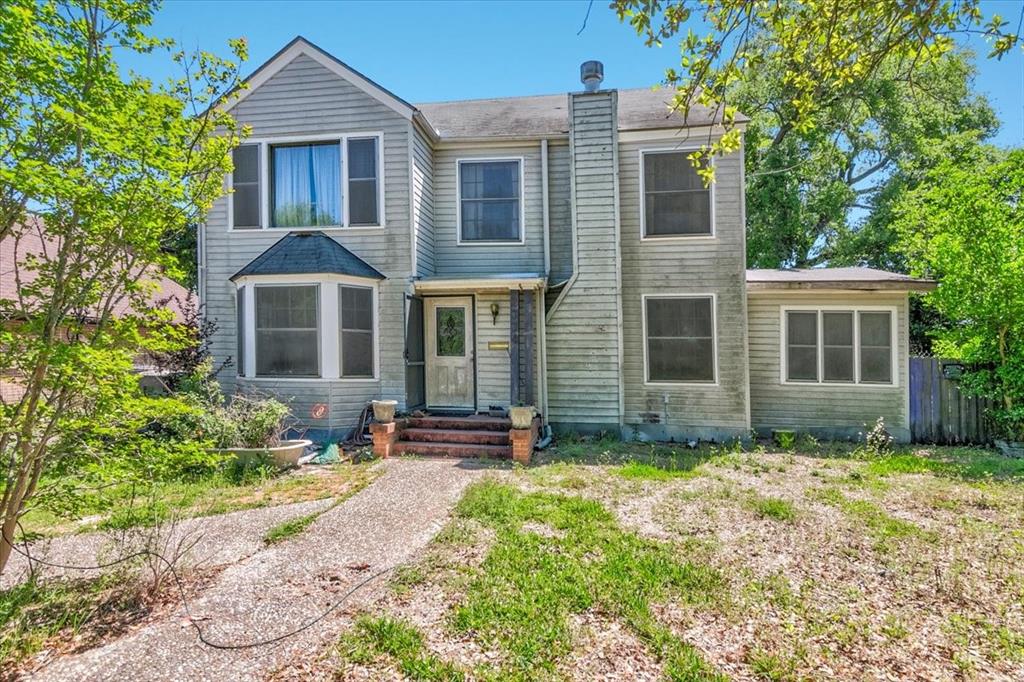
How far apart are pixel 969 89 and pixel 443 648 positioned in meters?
Result: 25.7

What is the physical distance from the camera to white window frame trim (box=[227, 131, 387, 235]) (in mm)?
8844

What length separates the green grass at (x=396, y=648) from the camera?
274 centimetres

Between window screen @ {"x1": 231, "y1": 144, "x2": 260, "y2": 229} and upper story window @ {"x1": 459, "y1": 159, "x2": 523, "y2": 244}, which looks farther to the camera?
upper story window @ {"x1": 459, "y1": 159, "x2": 523, "y2": 244}

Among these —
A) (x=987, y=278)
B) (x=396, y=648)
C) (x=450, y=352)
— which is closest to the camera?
(x=396, y=648)

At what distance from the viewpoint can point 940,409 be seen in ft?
28.6

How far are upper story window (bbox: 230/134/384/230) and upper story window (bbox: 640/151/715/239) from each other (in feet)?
16.5

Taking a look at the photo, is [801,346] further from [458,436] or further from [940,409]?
[458,436]

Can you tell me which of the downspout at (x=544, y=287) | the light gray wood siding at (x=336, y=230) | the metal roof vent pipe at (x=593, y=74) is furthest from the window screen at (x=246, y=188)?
the metal roof vent pipe at (x=593, y=74)

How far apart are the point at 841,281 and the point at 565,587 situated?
802cm

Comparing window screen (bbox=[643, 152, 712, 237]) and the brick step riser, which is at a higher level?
window screen (bbox=[643, 152, 712, 237])

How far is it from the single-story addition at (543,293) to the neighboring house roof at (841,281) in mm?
43

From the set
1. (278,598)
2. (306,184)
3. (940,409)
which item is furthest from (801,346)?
(306,184)

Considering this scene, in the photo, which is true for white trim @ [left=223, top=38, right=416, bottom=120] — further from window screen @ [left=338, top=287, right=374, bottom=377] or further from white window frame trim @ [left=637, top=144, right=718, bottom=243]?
white window frame trim @ [left=637, top=144, right=718, bottom=243]

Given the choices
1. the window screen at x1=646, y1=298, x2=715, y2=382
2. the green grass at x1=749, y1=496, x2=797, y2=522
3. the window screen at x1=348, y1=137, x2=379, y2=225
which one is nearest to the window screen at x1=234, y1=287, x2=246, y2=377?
the window screen at x1=348, y1=137, x2=379, y2=225
